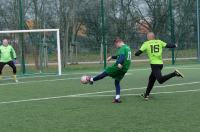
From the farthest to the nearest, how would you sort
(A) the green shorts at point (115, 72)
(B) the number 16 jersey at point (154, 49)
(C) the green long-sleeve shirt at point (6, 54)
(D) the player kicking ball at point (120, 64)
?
(C) the green long-sleeve shirt at point (6, 54)
(B) the number 16 jersey at point (154, 49)
(A) the green shorts at point (115, 72)
(D) the player kicking ball at point (120, 64)

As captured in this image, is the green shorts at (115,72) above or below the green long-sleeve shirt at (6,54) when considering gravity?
below

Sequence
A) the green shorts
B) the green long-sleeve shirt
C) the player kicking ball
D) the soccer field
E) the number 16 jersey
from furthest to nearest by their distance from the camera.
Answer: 1. the green long-sleeve shirt
2. the number 16 jersey
3. the green shorts
4. the player kicking ball
5. the soccer field

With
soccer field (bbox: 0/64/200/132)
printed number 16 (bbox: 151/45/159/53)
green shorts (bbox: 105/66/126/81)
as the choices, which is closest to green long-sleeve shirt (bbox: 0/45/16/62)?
soccer field (bbox: 0/64/200/132)

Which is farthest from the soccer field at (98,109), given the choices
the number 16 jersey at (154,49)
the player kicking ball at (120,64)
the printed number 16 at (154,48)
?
the printed number 16 at (154,48)

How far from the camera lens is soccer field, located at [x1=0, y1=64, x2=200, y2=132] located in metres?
9.54

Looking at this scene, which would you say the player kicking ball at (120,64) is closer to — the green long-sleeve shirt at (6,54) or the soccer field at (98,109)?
the soccer field at (98,109)

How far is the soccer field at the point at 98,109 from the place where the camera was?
9.54m

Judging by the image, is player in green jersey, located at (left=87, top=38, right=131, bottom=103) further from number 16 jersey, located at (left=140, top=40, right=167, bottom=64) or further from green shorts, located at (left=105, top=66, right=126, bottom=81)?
number 16 jersey, located at (left=140, top=40, right=167, bottom=64)

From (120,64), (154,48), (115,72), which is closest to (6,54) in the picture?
(115,72)

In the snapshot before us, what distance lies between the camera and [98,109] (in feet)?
39.1

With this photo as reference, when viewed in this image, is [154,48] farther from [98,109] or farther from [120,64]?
[98,109]

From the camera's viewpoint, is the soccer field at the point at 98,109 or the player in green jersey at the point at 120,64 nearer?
the soccer field at the point at 98,109

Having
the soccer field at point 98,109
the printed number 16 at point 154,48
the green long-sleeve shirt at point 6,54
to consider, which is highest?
the printed number 16 at point 154,48

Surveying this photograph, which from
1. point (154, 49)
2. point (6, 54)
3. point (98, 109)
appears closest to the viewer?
point (98, 109)
